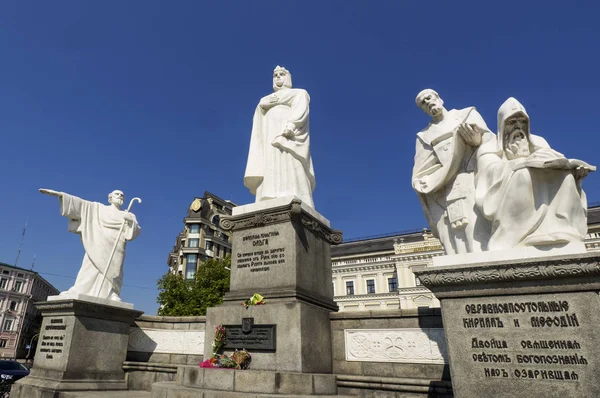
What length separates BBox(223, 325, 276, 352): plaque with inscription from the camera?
6.38m

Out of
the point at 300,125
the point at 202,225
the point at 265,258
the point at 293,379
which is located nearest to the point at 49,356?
the point at 265,258

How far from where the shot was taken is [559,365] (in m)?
3.59

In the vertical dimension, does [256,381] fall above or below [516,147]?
below

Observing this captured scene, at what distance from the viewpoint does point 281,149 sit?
8547 millimetres

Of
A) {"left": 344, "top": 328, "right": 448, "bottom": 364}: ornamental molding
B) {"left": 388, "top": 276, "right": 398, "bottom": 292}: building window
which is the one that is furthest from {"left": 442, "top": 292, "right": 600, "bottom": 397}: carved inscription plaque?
{"left": 388, "top": 276, "right": 398, "bottom": 292}: building window

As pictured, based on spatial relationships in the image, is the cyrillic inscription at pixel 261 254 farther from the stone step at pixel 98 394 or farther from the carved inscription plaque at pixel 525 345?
the carved inscription plaque at pixel 525 345

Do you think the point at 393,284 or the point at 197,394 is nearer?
the point at 197,394

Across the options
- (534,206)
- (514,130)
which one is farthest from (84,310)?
(514,130)

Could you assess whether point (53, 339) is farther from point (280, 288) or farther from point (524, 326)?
point (524, 326)

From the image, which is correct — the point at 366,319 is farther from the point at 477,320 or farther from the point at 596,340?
the point at 596,340

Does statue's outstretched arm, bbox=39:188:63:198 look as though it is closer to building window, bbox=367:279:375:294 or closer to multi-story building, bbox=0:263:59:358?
building window, bbox=367:279:375:294

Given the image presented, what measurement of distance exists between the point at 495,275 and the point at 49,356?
30.1 ft

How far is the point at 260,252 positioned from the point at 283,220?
2.60ft

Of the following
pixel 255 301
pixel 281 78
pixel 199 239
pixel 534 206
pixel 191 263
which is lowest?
pixel 255 301
